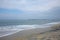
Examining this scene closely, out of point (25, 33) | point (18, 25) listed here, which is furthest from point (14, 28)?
point (25, 33)

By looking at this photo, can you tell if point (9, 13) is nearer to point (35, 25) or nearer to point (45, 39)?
point (35, 25)

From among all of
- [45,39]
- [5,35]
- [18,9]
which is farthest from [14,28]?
[45,39]

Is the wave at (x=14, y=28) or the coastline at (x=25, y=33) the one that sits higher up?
the wave at (x=14, y=28)

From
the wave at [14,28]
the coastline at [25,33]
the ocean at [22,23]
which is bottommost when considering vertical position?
the coastline at [25,33]

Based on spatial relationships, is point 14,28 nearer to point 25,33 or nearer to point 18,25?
point 18,25

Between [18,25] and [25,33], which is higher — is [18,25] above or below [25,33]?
above

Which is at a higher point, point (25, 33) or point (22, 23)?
point (22, 23)

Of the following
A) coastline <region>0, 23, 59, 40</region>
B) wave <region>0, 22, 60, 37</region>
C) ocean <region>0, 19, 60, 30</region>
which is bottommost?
coastline <region>0, 23, 59, 40</region>

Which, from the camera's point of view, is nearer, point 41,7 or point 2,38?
point 2,38

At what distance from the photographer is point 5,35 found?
1746mm

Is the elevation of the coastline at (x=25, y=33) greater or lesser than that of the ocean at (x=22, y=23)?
lesser

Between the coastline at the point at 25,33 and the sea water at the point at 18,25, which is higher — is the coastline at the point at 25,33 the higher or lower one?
the lower one

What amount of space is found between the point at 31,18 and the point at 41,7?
232 millimetres

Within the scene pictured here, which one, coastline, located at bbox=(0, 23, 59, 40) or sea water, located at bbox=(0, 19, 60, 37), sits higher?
sea water, located at bbox=(0, 19, 60, 37)
